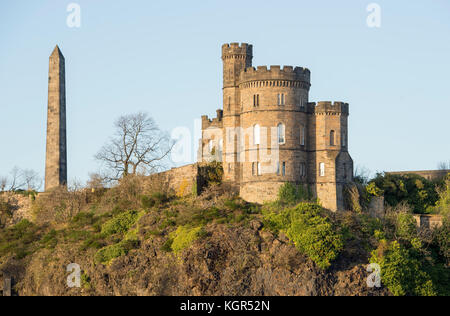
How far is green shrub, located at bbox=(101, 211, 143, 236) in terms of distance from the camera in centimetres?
6425

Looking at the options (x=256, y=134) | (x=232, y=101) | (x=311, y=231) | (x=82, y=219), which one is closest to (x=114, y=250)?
(x=82, y=219)

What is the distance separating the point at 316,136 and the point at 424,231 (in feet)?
34.4

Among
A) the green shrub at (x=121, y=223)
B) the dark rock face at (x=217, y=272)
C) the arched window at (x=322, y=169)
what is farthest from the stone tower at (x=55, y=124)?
the arched window at (x=322, y=169)

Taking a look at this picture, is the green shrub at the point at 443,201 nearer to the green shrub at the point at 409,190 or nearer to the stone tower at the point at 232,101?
the green shrub at the point at 409,190

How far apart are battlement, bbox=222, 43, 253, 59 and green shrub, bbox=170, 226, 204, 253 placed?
16281 mm

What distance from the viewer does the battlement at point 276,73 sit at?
66375mm

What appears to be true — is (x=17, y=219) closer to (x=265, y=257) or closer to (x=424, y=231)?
(x=265, y=257)

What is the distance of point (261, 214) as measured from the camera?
6247 centimetres

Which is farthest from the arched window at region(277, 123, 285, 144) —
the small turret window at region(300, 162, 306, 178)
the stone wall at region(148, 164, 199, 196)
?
the stone wall at region(148, 164, 199, 196)

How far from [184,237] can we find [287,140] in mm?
11760

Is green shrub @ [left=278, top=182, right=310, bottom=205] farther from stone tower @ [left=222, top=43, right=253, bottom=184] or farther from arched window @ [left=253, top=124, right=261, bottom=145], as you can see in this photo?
stone tower @ [left=222, top=43, right=253, bottom=184]

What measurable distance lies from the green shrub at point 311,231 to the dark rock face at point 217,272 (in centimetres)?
60

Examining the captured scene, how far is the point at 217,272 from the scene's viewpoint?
56.6m
